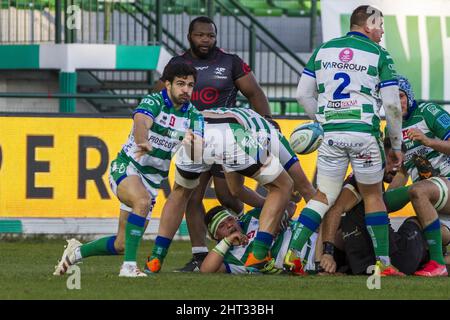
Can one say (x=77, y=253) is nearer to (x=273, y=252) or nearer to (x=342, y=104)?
(x=273, y=252)

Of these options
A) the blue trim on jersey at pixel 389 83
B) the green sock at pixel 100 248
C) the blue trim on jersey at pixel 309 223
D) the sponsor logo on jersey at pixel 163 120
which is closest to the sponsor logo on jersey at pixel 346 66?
the blue trim on jersey at pixel 389 83

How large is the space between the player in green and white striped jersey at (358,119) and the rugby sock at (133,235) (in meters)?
1.29

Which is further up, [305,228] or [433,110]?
[433,110]

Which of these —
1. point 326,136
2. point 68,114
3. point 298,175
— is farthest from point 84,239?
point 326,136

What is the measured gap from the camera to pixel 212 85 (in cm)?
1282

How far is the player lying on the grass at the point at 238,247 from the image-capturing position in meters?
11.4

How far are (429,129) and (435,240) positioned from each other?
38.5 inches

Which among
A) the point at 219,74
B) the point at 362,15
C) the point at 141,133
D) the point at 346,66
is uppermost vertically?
the point at 362,15

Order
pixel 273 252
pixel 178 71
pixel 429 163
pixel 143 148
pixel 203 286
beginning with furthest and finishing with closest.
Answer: pixel 429 163 → pixel 273 252 → pixel 178 71 → pixel 143 148 → pixel 203 286

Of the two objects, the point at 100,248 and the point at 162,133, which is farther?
the point at 100,248

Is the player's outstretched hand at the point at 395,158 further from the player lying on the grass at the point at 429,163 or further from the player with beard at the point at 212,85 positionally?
the player with beard at the point at 212,85

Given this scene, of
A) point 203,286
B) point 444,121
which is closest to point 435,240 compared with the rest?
point 444,121

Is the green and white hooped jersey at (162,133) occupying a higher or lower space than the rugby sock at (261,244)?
higher

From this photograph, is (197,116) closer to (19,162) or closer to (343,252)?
(343,252)
